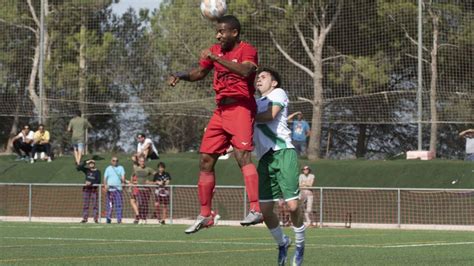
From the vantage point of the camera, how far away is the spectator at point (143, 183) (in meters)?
33.8

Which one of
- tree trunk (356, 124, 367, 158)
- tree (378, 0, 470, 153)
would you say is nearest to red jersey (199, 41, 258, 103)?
tree (378, 0, 470, 153)

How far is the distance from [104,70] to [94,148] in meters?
9.64

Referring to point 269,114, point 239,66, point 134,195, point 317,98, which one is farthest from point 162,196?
point 239,66

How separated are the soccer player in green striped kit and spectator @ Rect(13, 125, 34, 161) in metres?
27.8

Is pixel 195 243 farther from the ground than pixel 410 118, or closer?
closer

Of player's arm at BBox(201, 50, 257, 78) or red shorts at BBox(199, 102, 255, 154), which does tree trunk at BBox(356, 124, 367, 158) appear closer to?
red shorts at BBox(199, 102, 255, 154)

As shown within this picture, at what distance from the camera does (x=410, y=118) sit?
37.4 m

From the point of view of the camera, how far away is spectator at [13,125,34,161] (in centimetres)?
4006

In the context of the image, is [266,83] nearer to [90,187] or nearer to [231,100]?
[231,100]

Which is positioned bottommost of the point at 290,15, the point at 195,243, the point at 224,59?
the point at 195,243

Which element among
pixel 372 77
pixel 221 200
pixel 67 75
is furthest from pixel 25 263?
pixel 67 75

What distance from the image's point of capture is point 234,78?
41.1ft

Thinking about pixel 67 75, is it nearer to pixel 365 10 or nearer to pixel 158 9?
pixel 158 9

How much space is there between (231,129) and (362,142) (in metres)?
30.9
